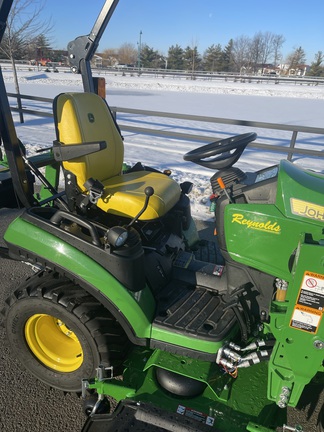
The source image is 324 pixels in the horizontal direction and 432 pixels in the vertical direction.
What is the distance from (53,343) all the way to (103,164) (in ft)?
4.15

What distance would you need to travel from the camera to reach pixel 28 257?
6.70 ft

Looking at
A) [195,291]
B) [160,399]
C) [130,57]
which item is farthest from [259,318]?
[130,57]

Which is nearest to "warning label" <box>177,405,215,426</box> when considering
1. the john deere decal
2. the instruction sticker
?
the instruction sticker

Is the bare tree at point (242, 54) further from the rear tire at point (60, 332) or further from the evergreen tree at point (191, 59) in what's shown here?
the rear tire at point (60, 332)

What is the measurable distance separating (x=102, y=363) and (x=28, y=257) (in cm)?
70

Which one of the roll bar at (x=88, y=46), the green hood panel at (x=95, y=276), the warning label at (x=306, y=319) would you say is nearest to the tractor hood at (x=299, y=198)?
the warning label at (x=306, y=319)

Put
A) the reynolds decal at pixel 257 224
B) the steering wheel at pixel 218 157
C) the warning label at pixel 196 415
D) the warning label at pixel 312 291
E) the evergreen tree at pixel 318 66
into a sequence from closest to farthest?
the warning label at pixel 312 291 → the warning label at pixel 196 415 → the reynolds decal at pixel 257 224 → the steering wheel at pixel 218 157 → the evergreen tree at pixel 318 66

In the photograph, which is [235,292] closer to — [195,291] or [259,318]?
[259,318]

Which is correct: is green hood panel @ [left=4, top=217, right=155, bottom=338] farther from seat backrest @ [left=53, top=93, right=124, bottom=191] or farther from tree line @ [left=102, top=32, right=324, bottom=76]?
tree line @ [left=102, top=32, right=324, bottom=76]

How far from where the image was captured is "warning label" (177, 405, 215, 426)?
5.10ft

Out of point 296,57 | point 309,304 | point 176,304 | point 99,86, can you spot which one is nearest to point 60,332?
point 176,304

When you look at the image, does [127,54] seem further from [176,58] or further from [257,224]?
[257,224]

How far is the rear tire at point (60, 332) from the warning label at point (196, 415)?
1.49 feet

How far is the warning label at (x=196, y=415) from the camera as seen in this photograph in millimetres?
1554
